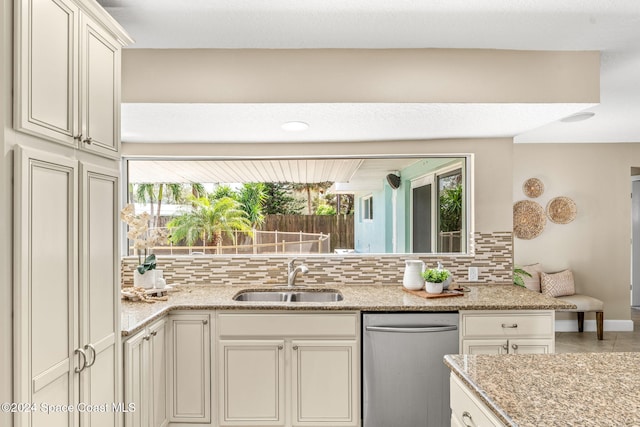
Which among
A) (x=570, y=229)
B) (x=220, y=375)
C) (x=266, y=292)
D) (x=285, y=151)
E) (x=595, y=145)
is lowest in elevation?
(x=220, y=375)

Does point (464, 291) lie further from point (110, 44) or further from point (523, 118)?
point (110, 44)

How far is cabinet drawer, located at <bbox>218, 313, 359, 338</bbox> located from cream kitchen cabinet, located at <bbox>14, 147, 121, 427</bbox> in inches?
34.7

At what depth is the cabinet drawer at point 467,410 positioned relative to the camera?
1.31 m

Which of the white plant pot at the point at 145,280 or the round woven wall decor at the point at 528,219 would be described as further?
the round woven wall decor at the point at 528,219

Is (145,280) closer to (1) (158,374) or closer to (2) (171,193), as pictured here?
(1) (158,374)

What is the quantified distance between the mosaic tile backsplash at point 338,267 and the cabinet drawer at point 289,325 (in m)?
0.77

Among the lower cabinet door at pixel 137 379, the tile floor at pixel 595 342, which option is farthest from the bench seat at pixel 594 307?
the lower cabinet door at pixel 137 379

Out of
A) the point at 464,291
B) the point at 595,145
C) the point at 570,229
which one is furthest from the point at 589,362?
the point at 595,145

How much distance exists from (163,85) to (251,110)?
20.0 inches

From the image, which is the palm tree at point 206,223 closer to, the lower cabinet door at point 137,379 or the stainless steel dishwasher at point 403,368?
the lower cabinet door at point 137,379

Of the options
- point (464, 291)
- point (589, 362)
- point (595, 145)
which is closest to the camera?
point (589, 362)

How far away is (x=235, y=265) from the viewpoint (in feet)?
11.5

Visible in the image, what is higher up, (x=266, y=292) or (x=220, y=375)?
(x=266, y=292)

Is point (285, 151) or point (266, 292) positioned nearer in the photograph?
point (266, 292)
